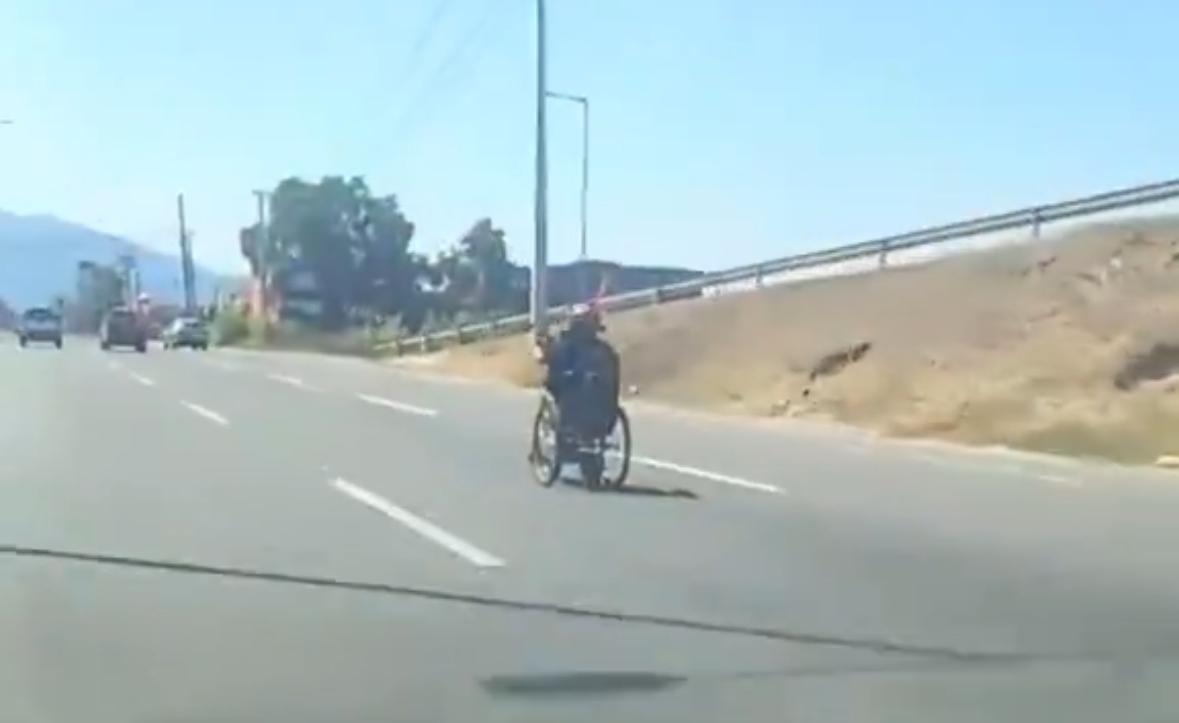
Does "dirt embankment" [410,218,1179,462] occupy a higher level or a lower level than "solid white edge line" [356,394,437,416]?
higher

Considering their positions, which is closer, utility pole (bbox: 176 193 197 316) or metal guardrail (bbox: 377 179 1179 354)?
metal guardrail (bbox: 377 179 1179 354)

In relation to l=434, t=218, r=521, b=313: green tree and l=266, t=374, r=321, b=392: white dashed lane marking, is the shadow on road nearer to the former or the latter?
l=266, t=374, r=321, b=392: white dashed lane marking

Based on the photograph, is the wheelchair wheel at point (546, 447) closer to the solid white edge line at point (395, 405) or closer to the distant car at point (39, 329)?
the solid white edge line at point (395, 405)

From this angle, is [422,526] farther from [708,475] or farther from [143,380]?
[143,380]

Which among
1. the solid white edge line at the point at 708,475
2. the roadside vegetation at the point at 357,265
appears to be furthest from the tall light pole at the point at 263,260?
the solid white edge line at the point at 708,475

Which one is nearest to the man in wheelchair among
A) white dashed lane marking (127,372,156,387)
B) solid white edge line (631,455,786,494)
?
solid white edge line (631,455,786,494)

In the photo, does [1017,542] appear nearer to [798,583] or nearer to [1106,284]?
[798,583]

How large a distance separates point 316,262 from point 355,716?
4274 inches

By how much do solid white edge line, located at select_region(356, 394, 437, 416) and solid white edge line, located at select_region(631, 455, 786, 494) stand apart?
9.90 metres

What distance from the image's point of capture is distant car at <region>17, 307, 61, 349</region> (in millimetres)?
83688

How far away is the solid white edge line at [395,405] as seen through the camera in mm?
33859

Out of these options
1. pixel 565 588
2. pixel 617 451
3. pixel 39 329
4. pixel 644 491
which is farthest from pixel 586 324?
pixel 39 329

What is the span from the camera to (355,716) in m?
8.45

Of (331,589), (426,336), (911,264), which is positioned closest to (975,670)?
(331,589)
